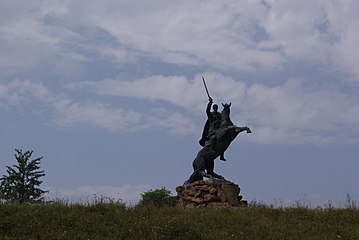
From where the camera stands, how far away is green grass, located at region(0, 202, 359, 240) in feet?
43.0

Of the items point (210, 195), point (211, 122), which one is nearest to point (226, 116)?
point (211, 122)

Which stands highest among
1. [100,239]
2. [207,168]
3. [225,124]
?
[225,124]

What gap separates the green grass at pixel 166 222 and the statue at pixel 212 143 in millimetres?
3343

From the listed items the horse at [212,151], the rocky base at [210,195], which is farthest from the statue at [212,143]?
the rocky base at [210,195]

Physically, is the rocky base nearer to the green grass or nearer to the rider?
the rider

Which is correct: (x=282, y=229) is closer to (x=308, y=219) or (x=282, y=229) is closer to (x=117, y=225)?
(x=308, y=219)

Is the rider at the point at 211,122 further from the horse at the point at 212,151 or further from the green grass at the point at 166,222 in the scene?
the green grass at the point at 166,222

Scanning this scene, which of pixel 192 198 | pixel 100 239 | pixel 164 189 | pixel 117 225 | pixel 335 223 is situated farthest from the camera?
pixel 164 189

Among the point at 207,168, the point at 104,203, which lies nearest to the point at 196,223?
the point at 104,203

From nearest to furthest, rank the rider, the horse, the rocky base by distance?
1. the rocky base
2. the horse
3. the rider

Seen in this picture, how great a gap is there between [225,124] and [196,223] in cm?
582

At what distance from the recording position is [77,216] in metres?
14.2

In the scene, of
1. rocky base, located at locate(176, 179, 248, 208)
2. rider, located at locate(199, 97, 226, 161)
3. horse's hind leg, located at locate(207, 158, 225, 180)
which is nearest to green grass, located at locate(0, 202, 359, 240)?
rocky base, located at locate(176, 179, 248, 208)

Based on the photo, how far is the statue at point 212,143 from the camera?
1881cm
